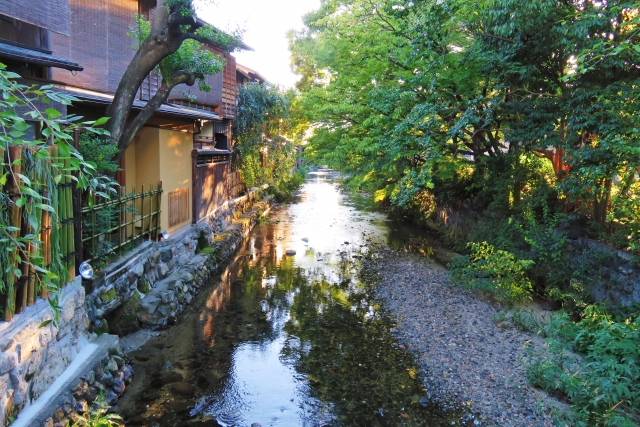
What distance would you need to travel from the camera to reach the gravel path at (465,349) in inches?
269

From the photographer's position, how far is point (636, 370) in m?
6.08

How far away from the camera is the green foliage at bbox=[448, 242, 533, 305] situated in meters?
10.9

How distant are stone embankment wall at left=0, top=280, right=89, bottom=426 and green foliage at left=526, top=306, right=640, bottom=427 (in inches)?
258

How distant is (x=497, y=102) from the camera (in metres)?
11.7

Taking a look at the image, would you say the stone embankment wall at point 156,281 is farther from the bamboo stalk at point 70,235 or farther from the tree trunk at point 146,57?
the tree trunk at point 146,57

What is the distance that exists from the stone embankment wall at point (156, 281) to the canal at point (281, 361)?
45 cm

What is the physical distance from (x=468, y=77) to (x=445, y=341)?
25.8 ft

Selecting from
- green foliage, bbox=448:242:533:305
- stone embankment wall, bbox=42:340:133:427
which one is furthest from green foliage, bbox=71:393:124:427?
green foliage, bbox=448:242:533:305

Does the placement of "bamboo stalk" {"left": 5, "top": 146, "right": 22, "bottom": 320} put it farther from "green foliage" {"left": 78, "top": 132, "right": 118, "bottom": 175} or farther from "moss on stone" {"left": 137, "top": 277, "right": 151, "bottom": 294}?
"moss on stone" {"left": 137, "top": 277, "right": 151, "bottom": 294}

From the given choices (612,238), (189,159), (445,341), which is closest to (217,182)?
(189,159)

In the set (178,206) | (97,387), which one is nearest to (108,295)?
(97,387)

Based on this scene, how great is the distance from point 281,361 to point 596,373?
5292 millimetres

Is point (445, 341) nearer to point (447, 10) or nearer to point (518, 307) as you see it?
point (518, 307)

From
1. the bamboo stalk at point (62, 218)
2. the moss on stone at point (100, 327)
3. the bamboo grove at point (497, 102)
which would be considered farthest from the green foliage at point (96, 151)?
the bamboo grove at point (497, 102)
